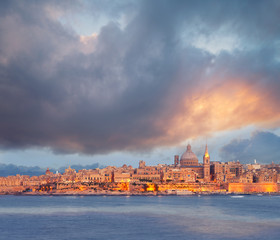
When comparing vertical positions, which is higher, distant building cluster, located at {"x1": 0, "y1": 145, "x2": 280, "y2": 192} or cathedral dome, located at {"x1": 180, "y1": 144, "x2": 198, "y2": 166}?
cathedral dome, located at {"x1": 180, "y1": 144, "x2": 198, "y2": 166}

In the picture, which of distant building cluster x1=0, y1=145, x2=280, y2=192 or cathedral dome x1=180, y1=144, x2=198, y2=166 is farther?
cathedral dome x1=180, y1=144, x2=198, y2=166

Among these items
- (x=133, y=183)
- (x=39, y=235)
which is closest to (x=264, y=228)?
(x=39, y=235)

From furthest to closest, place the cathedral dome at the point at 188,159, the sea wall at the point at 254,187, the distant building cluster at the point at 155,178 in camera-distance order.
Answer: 1. the cathedral dome at the point at 188,159
2. the sea wall at the point at 254,187
3. the distant building cluster at the point at 155,178

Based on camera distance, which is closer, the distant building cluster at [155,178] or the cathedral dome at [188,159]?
the distant building cluster at [155,178]

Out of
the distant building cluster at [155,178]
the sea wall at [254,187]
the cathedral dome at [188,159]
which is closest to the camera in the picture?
the distant building cluster at [155,178]

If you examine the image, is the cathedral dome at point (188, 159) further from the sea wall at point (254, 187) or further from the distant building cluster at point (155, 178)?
the sea wall at point (254, 187)

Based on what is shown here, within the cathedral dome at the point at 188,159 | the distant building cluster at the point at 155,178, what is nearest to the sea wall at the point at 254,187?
the distant building cluster at the point at 155,178

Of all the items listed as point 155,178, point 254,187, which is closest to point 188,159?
point 155,178

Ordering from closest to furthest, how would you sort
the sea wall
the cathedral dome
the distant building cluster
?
the distant building cluster
the sea wall
the cathedral dome

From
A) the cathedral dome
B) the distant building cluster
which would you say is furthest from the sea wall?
the cathedral dome

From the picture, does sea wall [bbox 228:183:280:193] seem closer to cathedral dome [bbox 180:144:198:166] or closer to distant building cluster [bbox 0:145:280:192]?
distant building cluster [bbox 0:145:280:192]

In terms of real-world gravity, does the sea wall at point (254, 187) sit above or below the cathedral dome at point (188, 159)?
below

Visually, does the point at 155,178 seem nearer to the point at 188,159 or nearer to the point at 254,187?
the point at 188,159

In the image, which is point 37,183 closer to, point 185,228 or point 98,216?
point 98,216
